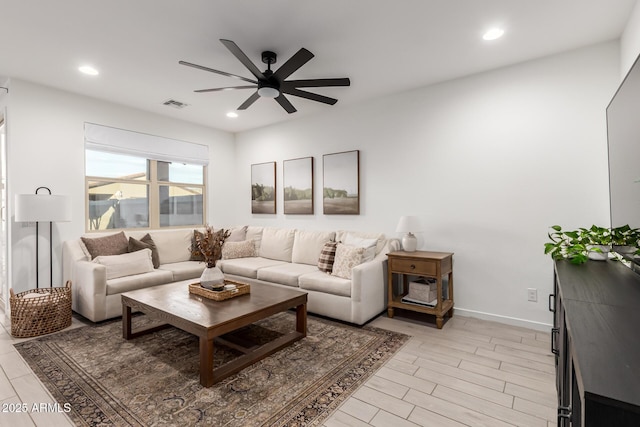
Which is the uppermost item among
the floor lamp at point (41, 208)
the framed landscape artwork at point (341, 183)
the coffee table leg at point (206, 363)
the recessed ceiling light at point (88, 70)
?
the recessed ceiling light at point (88, 70)

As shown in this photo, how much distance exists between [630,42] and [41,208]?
17.5ft

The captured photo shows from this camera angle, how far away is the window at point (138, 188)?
4191 millimetres

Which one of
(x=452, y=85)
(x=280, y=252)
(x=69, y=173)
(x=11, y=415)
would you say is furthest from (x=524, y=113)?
(x=69, y=173)

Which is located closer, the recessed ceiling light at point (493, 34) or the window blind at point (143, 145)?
the recessed ceiling light at point (493, 34)

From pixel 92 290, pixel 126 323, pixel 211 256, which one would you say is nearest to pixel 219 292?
pixel 211 256

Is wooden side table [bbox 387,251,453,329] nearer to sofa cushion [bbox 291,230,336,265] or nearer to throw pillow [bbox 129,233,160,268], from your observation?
sofa cushion [bbox 291,230,336,265]

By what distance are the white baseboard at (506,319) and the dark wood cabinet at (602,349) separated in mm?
1595

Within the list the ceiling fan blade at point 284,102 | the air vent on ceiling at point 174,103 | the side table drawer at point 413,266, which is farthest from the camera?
the air vent on ceiling at point 174,103

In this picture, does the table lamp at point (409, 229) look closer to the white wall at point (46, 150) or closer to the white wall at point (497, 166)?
the white wall at point (497, 166)

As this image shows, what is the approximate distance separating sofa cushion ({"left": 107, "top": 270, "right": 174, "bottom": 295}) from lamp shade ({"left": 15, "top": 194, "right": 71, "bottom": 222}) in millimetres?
861

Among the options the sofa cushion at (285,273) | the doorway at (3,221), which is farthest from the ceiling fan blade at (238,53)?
the doorway at (3,221)

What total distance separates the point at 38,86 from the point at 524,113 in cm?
519

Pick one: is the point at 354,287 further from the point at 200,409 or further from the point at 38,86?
the point at 38,86

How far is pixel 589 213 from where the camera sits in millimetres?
2850
